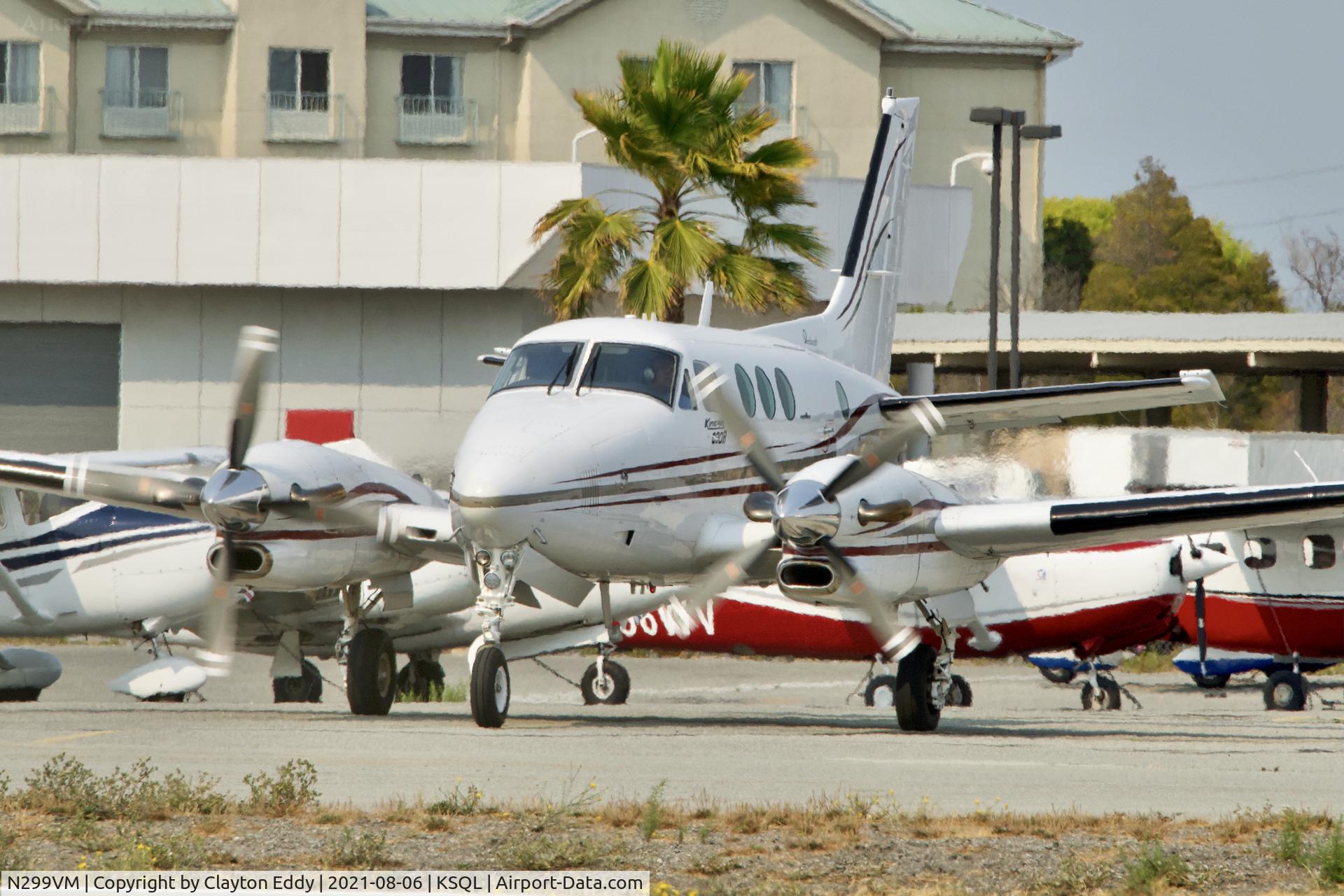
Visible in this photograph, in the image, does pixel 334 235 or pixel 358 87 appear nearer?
pixel 334 235

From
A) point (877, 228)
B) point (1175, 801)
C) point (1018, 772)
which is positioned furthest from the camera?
point (877, 228)

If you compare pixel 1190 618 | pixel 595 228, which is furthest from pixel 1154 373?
pixel 595 228

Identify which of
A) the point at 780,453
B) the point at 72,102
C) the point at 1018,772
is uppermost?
the point at 72,102

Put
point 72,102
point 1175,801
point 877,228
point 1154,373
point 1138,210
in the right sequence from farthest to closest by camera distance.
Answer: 1. point 1138,210
2. point 1154,373
3. point 72,102
4. point 877,228
5. point 1175,801

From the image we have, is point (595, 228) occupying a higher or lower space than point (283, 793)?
higher

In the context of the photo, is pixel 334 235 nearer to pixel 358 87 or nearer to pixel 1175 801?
pixel 358 87

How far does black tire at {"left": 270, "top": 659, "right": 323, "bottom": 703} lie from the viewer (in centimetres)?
2314

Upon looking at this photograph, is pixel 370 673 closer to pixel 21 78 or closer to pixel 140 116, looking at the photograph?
pixel 140 116

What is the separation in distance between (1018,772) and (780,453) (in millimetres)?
4708

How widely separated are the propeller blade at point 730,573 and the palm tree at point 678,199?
10.1 meters

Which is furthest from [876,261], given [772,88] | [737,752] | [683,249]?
[772,88]

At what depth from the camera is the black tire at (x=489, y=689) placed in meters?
15.1

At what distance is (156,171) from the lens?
113ft

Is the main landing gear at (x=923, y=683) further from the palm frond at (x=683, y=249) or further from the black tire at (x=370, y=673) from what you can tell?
the palm frond at (x=683, y=249)
